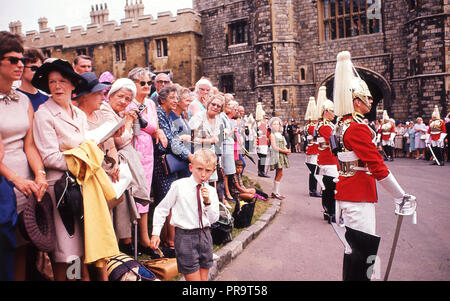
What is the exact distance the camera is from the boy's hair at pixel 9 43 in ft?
8.85

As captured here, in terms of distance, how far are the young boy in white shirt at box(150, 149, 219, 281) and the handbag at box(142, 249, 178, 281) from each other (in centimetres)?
64

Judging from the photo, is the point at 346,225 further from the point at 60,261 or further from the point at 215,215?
the point at 60,261

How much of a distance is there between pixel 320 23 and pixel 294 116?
6023 mm

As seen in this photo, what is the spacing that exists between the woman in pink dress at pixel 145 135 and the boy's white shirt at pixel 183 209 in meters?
1.25

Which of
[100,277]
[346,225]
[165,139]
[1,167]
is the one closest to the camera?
[1,167]

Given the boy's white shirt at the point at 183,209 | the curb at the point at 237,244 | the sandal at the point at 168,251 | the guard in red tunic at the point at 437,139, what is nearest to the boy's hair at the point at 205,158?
the boy's white shirt at the point at 183,209

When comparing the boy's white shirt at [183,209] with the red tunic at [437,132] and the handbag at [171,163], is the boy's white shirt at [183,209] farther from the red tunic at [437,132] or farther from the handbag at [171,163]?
the red tunic at [437,132]

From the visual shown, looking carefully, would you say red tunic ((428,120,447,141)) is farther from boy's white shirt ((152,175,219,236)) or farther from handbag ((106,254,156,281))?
handbag ((106,254,156,281))

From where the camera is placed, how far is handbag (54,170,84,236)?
2816mm

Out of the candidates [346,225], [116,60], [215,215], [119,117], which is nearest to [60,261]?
[215,215]

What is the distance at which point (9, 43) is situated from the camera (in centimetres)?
272

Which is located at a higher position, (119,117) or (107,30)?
(107,30)

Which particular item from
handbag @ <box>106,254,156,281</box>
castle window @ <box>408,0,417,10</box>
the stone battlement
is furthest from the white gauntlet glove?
the stone battlement

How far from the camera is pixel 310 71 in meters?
23.3
